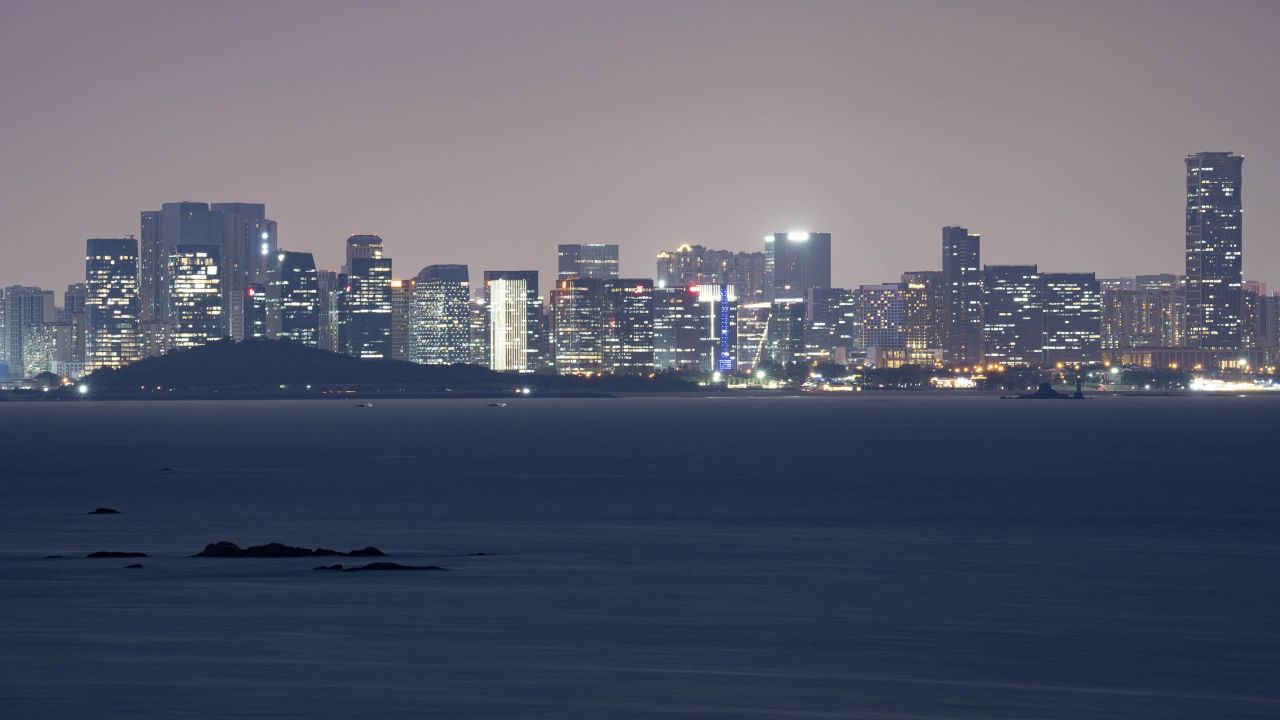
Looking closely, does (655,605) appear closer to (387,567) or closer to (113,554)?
(387,567)

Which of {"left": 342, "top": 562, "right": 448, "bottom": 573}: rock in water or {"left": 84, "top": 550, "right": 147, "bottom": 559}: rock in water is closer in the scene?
{"left": 342, "top": 562, "right": 448, "bottom": 573}: rock in water

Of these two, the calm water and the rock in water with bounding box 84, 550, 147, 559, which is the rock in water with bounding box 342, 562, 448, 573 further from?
the rock in water with bounding box 84, 550, 147, 559

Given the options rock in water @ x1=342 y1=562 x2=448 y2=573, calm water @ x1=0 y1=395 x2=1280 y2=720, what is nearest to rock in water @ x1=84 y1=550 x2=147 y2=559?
calm water @ x1=0 y1=395 x2=1280 y2=720

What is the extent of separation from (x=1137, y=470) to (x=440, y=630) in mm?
94159

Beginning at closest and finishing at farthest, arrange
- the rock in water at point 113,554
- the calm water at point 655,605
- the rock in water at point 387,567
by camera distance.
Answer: the calm water at point 655,605 → the rock in water at point 387,567 → the rock in water at point 113,554

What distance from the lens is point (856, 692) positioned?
29500 mm

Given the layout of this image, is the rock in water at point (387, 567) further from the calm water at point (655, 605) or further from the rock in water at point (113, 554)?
the rock in water at point (113, 554)

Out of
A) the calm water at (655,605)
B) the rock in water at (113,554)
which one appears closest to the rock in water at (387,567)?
the calm water at (655,605)

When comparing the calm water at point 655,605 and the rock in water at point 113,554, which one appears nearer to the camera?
the calm water at point 655,605

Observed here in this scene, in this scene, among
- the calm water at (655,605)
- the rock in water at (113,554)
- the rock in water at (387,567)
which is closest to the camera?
the calm water at (655,605)

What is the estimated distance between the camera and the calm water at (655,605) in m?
29.0

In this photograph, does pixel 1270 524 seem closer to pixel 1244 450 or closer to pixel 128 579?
pixel 128 579

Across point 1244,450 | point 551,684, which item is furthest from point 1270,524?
point 1244,450

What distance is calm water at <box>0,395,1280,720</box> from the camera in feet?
95.3
